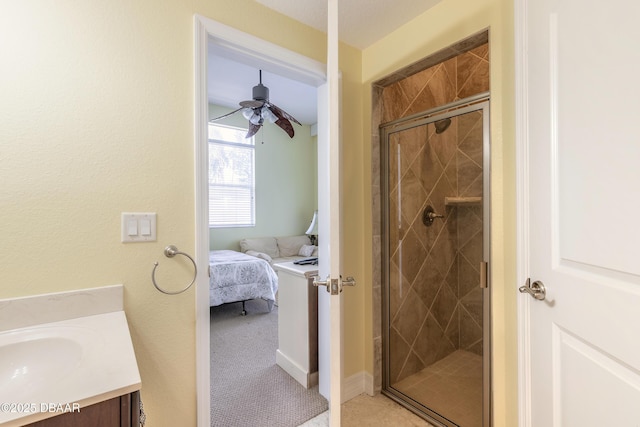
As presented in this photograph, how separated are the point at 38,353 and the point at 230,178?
423 centimetres

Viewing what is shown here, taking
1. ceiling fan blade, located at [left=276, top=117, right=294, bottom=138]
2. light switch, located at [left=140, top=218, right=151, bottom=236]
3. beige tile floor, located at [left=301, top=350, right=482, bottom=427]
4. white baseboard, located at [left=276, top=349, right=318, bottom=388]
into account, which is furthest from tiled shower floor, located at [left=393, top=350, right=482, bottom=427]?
ceiling fan blade, located at [left=276, top=117, right=294, bottom=138]

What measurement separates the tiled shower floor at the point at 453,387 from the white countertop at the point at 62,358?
1755mm

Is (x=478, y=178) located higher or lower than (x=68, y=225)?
higher

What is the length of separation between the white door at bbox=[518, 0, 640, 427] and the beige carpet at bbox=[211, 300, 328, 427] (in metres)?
1.25

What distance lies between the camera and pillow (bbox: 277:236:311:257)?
5293 millimetres

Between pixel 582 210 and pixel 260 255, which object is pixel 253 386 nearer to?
pixel 582 210

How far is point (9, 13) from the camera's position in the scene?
101 centimetres

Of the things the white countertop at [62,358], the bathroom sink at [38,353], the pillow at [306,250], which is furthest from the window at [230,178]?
the bathroom sink at [38,353]

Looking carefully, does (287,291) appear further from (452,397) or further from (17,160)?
(17,160)

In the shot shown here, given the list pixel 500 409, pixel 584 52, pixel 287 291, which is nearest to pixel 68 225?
pixel 287 291

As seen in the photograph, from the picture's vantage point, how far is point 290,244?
537cm

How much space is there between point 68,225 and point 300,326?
4.94 ft

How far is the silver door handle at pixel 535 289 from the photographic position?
1.07 meters

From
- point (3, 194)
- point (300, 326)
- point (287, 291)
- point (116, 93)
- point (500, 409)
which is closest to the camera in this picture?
point (3, 194)
